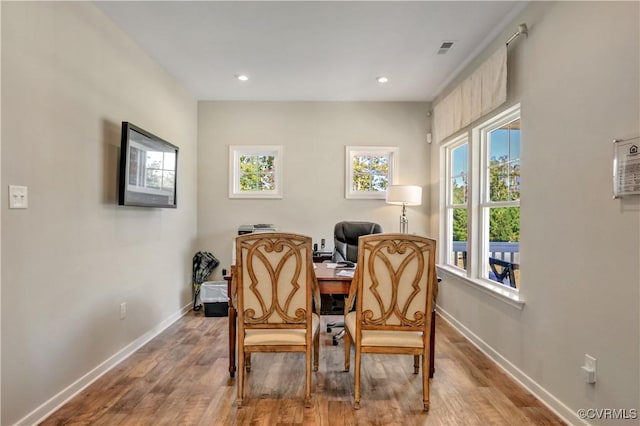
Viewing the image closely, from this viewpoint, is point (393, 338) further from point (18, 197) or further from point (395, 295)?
point (18, 197)

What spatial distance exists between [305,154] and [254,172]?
76 centimetres

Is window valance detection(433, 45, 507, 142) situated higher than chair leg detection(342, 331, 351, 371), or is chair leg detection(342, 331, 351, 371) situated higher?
window valance detection(433, 45, 507, 142)

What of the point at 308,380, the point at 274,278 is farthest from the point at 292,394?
the point at 274,278

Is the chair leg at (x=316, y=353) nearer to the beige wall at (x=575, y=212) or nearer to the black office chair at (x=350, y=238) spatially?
the black office chair at (x=350, y=238)

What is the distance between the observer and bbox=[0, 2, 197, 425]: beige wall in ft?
5.94

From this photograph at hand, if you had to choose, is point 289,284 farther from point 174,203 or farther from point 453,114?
point 453,114

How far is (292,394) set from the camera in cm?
223

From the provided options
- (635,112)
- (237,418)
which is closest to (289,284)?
(237,418)

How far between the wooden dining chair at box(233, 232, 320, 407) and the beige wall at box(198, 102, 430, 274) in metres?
2.57

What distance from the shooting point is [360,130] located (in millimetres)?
4637

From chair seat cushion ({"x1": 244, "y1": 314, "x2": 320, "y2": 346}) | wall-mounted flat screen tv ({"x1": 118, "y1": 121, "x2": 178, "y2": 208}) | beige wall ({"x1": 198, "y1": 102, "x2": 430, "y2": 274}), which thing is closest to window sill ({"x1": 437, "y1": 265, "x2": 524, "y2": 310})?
beige wall ({"x1": 198, "y1": 102, "x2": 430, "y2": 274})

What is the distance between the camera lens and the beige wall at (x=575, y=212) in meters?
1.62

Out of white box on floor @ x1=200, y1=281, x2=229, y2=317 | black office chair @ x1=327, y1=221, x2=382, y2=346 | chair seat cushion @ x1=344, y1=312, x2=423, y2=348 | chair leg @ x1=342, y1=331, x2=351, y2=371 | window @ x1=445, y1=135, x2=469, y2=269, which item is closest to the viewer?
chair seat cushion @ x1=344, y1=312, x2=423, y2=348

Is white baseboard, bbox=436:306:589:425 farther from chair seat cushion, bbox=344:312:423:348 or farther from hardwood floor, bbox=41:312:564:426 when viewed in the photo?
chair seat cushion, bbox=344:312:423:348
